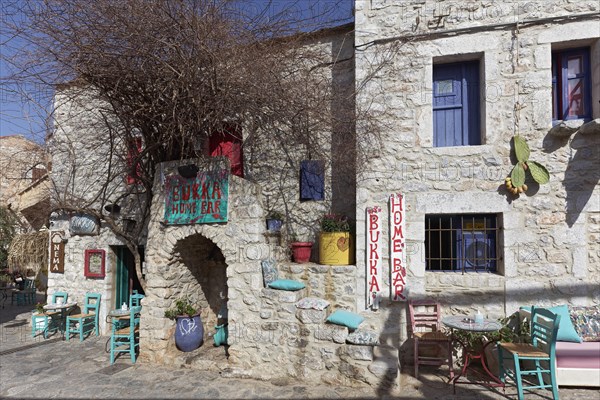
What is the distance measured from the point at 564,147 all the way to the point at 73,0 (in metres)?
6.95

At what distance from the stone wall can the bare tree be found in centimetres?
47

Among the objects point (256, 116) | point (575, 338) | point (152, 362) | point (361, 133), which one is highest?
point (256, 116)

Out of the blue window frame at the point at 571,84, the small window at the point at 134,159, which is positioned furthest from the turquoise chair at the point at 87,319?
the blue window frame at the point at 571,84

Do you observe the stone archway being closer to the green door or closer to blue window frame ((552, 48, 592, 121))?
the green door

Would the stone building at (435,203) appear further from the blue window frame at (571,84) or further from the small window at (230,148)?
the small window at (230,148)

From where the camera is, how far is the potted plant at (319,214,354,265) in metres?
5.38

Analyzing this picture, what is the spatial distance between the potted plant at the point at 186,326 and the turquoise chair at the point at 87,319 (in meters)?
2.56

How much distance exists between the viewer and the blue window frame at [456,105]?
5.34 m

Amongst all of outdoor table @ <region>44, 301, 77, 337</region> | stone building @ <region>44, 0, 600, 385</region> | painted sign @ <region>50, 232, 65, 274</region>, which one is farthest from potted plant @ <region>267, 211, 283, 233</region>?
painted sign @ <region>50, 232, 65, 274</region>

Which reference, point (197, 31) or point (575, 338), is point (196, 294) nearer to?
point (197, 31)

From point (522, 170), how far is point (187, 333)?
563cm

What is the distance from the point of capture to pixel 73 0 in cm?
459

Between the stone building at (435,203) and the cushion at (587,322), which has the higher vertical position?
the stone building at (435,203)

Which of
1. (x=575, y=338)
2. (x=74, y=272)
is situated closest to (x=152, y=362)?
(x=74, y=272)
